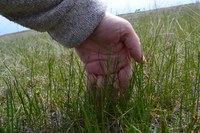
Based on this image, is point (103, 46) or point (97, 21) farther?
point (103, 46)

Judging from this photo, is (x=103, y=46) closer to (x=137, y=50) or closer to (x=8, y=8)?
(x=137, y=50)

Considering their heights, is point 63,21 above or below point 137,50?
above

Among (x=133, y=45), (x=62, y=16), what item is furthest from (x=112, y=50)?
(x=62, y=16)

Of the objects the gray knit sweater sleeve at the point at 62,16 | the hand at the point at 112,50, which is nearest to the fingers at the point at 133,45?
the hand at the point at 112,50

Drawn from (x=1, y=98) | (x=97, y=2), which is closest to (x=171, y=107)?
(x=97, y=2)

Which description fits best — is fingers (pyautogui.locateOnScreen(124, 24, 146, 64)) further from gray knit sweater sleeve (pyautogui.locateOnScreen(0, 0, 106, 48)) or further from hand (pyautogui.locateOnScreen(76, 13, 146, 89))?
gray knit sweater sleeve (pyautogui.locateOnScreen(0, 0, 106, 48))

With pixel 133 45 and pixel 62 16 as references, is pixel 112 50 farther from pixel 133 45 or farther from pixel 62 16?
pixel 62 16

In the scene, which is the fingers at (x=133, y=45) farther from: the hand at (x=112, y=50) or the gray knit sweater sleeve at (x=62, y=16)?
the gray knit sweater sleeve at (x=62, y=16)

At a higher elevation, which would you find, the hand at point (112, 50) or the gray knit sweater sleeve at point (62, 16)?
the gray knit sweater sleeve at point (62, 16)
